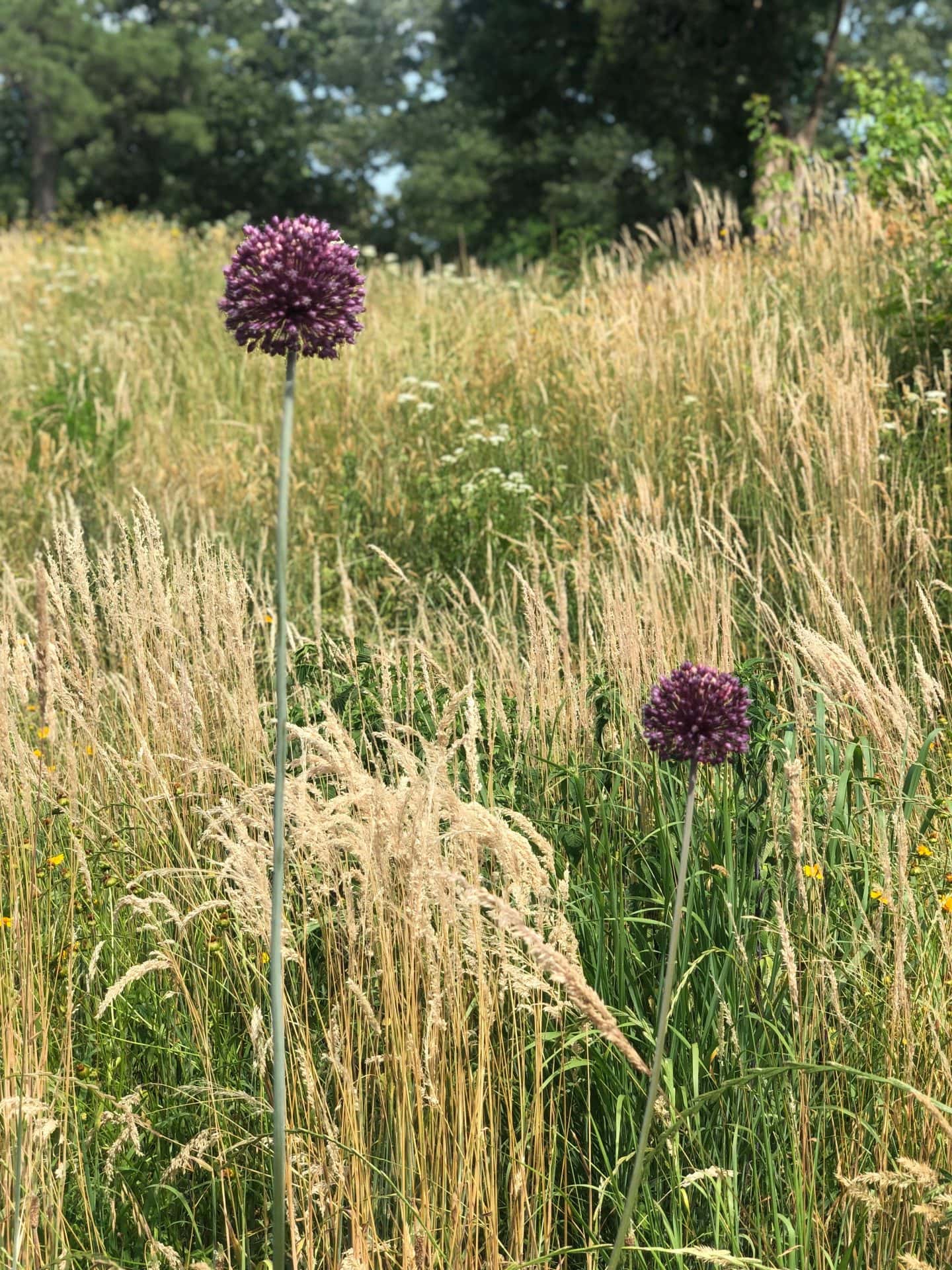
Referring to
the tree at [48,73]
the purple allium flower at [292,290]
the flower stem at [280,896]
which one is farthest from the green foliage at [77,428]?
the tree at [48,73]

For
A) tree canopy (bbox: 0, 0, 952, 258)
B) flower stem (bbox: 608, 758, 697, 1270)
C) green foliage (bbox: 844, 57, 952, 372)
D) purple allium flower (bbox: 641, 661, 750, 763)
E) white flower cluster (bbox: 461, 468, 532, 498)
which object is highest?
tree canopy (bbox: 0, 0, 952, 258)

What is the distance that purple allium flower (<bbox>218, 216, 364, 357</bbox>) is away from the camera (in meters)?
1.43

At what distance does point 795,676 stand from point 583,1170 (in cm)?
99

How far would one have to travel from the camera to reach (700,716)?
1.50 metres

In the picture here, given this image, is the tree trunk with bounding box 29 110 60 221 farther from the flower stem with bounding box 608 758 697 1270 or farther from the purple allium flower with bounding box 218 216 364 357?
the flower stem with bounding box 608 758 697 1270

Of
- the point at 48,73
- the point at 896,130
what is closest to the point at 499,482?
the point at 896,130

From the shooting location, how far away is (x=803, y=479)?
3818mm

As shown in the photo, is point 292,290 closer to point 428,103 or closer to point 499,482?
point 499,482

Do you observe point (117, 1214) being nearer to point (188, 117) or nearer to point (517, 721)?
point (517, 721)

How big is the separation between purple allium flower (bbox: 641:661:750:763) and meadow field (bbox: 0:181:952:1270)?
9.9 inches

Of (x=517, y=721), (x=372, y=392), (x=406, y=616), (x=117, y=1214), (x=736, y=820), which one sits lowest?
(x=117, y=1214)

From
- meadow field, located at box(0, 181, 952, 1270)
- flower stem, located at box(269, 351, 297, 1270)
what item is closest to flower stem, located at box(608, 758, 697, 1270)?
meadow field, located at box(0, 181, 952, 1270)

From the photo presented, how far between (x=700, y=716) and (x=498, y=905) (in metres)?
0.37

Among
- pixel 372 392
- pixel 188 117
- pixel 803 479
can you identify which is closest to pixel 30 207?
pixel 188 117
